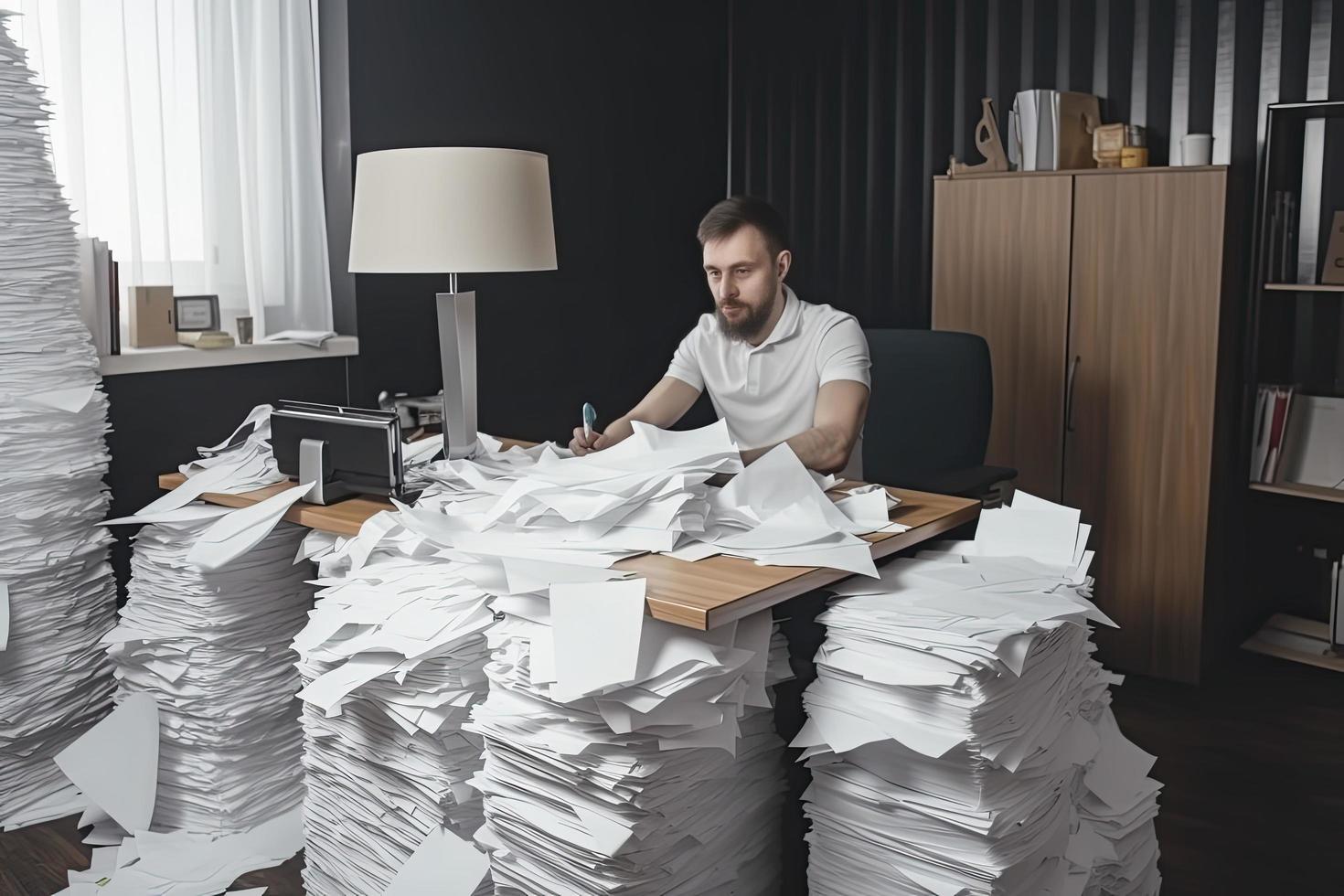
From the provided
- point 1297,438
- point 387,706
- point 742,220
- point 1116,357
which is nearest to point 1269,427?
point 1297,438

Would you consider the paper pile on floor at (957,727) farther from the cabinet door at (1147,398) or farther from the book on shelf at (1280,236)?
the book on shelf at (1280,236)

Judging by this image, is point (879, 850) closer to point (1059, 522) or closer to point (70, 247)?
point (1059, 522)

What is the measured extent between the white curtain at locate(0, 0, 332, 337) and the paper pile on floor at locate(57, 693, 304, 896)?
1248mm

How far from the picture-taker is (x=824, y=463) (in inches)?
105

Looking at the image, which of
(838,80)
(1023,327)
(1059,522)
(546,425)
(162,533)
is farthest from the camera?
(838,80)

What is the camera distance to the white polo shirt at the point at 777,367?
2969 millimetres

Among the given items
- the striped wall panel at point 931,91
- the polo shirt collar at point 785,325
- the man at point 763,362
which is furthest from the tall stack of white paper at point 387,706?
the striped wall panel at point 931,91

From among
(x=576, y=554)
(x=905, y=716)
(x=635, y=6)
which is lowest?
(x=905, y=716)

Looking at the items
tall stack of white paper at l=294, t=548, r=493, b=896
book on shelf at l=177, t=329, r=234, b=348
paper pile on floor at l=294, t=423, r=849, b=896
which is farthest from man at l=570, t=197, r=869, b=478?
book on shelf at l=177, t=329, r=234, b=348

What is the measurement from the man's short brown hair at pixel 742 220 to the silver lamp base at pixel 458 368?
636 millimetres

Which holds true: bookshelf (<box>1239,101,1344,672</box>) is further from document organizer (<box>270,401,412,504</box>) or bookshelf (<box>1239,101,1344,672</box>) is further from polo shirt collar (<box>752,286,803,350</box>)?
document organizer (<box>270,401,412,504</box>)

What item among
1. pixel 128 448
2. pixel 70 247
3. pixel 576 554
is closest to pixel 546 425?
pixel 128 448

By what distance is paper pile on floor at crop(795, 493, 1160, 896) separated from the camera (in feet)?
5.55

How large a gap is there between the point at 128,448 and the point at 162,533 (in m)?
0.56
